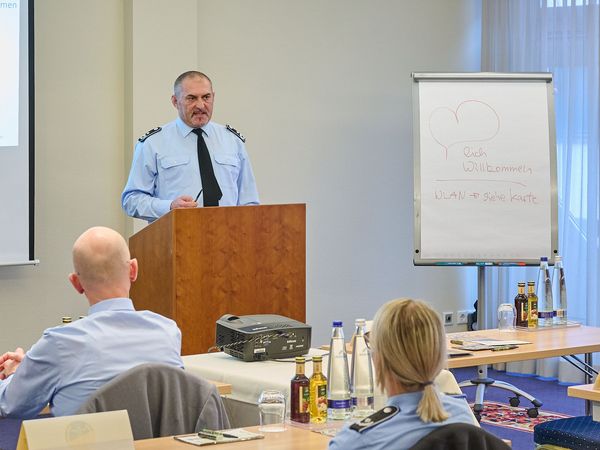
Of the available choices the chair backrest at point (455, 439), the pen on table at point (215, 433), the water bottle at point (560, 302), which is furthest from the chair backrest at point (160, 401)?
the water bottle at point (560, 302)

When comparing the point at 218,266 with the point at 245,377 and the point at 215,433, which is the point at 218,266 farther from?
the point at 215,433

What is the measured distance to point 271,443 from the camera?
7.59ft

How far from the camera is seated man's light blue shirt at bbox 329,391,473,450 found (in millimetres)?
1808

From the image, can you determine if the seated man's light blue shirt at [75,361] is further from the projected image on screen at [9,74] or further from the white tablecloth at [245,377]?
the projected image on screen at [9,74]

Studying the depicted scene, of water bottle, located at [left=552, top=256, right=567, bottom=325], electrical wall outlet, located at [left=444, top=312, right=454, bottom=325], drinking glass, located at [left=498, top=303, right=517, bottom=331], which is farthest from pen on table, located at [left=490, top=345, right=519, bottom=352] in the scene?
electrical wall outlet, located at [left=444, top=312, right=454, bottom=325]

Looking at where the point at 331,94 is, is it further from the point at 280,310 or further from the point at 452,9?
the point at 280,310

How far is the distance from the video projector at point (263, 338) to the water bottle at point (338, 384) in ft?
1.98

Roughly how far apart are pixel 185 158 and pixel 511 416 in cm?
263

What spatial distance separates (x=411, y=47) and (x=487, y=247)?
191 cm

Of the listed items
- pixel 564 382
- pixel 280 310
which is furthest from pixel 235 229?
pixel 564 382

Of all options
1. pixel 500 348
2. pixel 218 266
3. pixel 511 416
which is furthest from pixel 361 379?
pixel 511 416

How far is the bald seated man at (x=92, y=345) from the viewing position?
8.23 ft

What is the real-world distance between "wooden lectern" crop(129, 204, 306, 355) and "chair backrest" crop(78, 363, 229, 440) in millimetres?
1464

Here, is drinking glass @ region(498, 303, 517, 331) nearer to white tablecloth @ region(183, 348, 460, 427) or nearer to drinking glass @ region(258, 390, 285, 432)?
white tablecloth @ region(183, 348, 460, 427)
